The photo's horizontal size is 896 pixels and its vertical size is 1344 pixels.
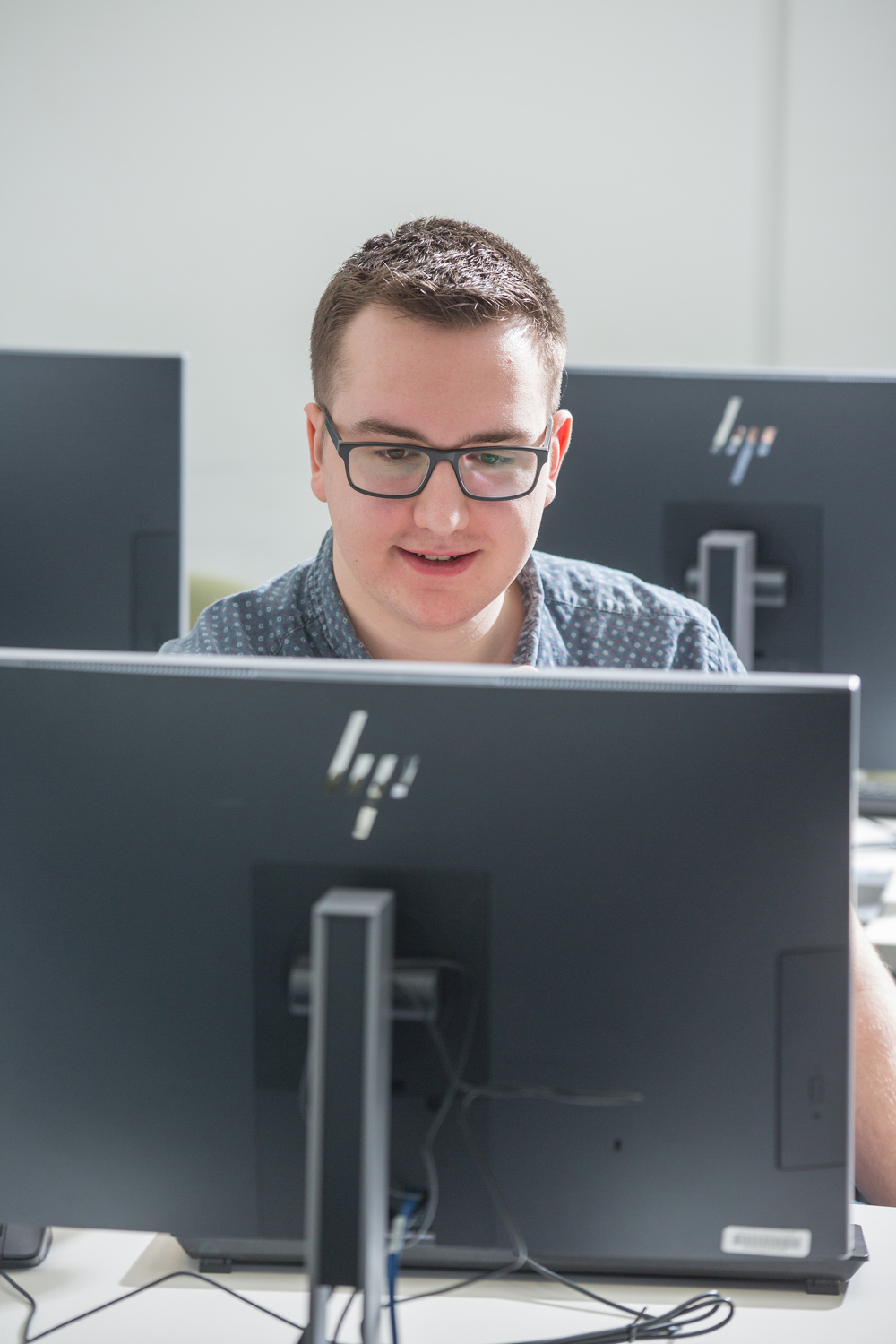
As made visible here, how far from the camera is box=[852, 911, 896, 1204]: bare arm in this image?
3.27 ft

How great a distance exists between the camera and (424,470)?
1.18 m

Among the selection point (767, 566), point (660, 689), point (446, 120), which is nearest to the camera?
point (660, 689)

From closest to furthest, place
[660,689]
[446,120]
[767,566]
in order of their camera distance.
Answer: [660,689]
[767,566]
[446,120]

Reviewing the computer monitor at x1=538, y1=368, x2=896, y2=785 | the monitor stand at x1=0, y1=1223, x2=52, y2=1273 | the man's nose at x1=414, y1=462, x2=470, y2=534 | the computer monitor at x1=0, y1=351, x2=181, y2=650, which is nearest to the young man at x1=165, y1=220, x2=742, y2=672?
the man's nose at x1=414, y1=462, x2=470, y2=534

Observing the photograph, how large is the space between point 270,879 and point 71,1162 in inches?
8.5

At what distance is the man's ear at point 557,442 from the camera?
1321 mm

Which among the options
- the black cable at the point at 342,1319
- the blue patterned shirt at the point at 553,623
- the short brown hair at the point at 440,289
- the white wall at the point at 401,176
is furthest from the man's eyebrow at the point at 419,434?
the white wall at the point at 401,176

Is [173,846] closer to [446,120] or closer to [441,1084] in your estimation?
[441,1084]

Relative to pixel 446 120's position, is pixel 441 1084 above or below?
below

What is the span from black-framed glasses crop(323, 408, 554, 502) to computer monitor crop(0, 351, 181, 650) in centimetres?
51

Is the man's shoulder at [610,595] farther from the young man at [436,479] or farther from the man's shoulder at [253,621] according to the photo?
the man's shoulder at [253,621]

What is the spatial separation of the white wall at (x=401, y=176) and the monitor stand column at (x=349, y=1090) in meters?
2.54

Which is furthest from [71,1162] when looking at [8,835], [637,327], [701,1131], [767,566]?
[637,327]

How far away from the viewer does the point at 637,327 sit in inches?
117
